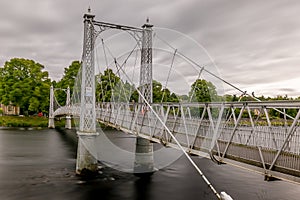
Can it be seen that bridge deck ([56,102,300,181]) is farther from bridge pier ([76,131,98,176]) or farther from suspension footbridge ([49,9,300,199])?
bridge pier ([76,131,98,176])

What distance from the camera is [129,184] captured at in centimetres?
1431

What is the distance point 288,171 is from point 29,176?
13.5 metres

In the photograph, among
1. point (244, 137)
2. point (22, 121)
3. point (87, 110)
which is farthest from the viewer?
point (22, 121)

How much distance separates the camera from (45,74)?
5031 centimetres

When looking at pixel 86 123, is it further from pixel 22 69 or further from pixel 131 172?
pixel 22 69

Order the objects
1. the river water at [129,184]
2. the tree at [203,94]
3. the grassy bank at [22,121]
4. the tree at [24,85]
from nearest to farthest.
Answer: the river water at [129,184], the tree at [203,94], the grassy bank at [22,121], the tree at [24,85]

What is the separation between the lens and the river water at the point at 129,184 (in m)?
12.4

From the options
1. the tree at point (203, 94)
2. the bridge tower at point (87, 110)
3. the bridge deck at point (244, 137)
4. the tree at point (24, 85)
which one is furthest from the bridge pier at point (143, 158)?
the tree at point (24, 85)

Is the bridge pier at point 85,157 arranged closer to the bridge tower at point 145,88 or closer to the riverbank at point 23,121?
the bridge tower at point 145,88

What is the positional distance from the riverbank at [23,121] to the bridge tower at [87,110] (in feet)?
110

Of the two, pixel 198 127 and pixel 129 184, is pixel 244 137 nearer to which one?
pixel 198 127

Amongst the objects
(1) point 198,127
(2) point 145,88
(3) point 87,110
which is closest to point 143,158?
(2) point 145,88

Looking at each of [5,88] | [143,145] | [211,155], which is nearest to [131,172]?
[143,145]

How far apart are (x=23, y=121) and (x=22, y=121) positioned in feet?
0.48
